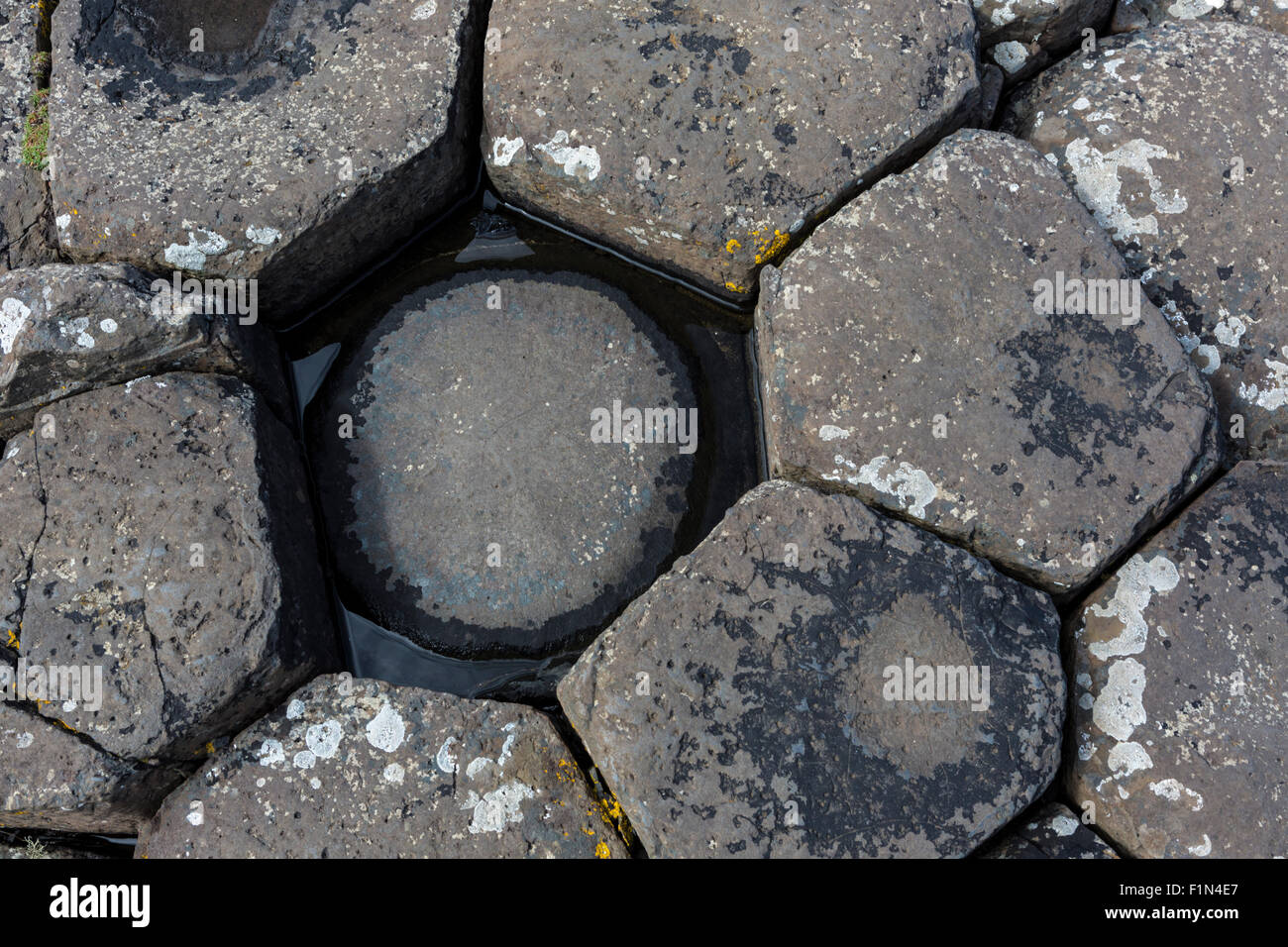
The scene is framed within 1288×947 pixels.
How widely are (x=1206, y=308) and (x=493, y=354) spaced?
1.81 meters

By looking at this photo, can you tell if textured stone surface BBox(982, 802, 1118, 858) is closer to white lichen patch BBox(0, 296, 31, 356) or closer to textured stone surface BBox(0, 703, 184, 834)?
textured stone surface BBox(0, 703, 184, 834)

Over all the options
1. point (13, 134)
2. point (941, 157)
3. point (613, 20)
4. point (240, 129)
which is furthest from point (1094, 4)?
point (13, 134)

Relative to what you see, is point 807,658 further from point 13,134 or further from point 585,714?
point 13,134

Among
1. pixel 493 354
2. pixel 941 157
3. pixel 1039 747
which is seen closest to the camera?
Result: pixel 1039 747

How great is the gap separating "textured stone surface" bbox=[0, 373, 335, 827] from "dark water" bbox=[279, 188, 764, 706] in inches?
9.5

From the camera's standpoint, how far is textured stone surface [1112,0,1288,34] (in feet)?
7.93

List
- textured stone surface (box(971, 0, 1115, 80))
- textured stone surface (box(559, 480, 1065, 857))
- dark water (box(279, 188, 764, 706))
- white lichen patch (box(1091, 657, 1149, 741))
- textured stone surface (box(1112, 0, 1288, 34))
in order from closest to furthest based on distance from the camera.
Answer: textured stone surface (box(559, 480, 1065, 857)) < white lichen patch (box(1091, 657, 1149, 741)) < dark water (box(279, 188, 764, 706)) < textured stone surface (box(971, 0, 1115, 80)) < textured stone surface (box(1112, 0, 1288, 34))

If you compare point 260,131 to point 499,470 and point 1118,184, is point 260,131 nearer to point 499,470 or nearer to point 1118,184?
point 499,470

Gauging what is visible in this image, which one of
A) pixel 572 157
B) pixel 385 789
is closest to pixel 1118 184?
pixel 572 157

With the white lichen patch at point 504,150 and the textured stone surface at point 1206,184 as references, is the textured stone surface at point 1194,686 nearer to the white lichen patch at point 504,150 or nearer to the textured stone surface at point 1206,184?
the textured stone surface at point 1206,184

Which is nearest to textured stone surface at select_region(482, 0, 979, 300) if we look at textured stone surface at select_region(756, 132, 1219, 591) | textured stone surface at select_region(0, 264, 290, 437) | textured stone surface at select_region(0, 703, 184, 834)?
textured stone surface at select_region(756, 132, 1219, 591)

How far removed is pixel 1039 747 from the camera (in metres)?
1.80

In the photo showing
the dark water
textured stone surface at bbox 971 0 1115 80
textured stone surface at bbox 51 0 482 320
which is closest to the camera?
textured stone surface at bbox 51 0 482 320

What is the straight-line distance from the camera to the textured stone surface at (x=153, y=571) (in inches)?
70.4
